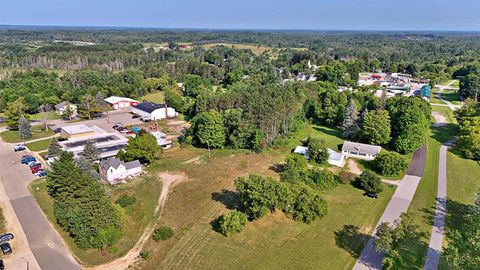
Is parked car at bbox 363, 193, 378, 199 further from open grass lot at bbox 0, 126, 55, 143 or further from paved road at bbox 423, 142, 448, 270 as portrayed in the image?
open grass lot at bbox 0, 126, 55, 143

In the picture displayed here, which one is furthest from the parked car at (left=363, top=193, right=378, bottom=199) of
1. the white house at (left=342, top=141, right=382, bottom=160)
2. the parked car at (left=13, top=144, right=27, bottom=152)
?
the parked car at (left=13, top=144, right=27, bottom=152)

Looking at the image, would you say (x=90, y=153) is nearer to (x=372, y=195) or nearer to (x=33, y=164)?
(x=33, y=164)

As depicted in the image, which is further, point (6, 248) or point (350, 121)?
point (350, 121)

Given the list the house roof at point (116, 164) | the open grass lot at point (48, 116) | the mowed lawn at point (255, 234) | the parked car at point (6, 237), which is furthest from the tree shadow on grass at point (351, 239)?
the open grass lot at point (48, 116)

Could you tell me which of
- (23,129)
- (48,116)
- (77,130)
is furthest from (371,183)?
(48,116)

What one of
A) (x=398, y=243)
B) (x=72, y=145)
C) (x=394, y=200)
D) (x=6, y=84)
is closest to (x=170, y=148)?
(x=72, y=145)

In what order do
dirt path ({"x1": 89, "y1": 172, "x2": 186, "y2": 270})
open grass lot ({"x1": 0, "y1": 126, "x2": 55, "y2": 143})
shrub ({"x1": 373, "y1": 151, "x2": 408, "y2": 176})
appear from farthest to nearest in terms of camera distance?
1. open grass lot ({"x1": 0, "y1": 126, "x2": 55, "y2": 143})
2. shrub ({"x1": 373, "y1": 151, "x2": 408, "y2": 176})
3. dirt path ({"x1": 89, "y1": 172, "x2": 186, "y2": 270})

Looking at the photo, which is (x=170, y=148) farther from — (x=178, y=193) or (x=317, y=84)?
(x=317, y=84)

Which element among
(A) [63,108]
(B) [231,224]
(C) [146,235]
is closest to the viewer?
(B) [231,224]
